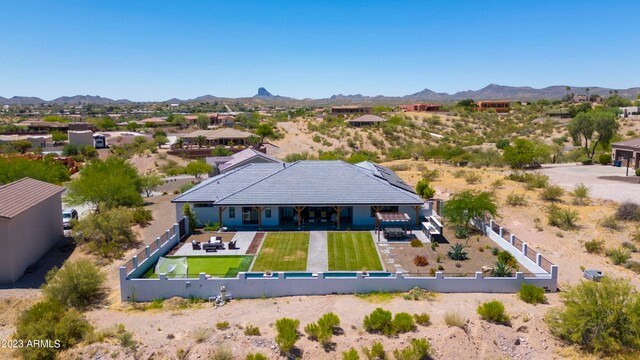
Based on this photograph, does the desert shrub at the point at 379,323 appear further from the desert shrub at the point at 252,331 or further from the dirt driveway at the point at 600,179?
the dirt driveway at the point at 600,179

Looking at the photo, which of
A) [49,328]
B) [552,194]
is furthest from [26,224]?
[552,194]

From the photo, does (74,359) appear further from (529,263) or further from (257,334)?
(529,263)

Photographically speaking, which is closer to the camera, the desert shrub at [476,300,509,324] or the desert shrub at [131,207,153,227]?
the desert shrub at [476,300,509,324]

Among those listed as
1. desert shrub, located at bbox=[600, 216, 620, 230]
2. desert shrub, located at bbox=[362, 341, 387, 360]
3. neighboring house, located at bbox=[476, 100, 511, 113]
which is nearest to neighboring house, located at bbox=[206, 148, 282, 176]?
desert shrub, located at bbox=[600, 216, 620, 230]

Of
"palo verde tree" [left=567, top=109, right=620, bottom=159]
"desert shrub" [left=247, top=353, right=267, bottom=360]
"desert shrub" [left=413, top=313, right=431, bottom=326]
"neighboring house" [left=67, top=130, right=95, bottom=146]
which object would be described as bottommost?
"desert shrub" [left=247, top=353, right=267, bottom=360]

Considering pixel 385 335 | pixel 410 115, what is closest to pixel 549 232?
pixel 385 335

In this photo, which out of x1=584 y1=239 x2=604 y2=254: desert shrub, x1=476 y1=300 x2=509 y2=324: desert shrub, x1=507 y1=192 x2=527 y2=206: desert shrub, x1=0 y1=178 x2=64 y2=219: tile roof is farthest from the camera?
x1=507 y1=192 x2=527 y2=206: desert shrub

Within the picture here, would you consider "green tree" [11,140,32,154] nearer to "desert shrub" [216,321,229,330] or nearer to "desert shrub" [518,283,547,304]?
"desert shrub" [216,321,229,330]
